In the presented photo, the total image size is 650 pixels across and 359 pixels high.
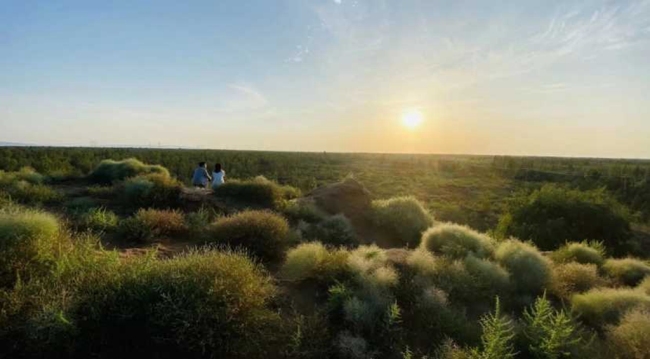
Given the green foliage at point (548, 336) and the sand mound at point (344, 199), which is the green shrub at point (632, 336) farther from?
the sand mound at point (344, 199)

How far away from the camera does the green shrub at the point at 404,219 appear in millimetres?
14055

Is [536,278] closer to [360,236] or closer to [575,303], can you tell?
[575,303]

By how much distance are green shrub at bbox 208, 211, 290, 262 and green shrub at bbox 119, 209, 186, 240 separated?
139 centimetres

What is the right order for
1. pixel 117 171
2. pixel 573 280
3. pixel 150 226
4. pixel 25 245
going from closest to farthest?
pixel 25 245, pixel 573 280, pixel 150 226, pixel 117 171

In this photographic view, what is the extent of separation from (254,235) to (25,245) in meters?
4.12

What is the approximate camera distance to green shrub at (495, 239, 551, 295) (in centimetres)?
844

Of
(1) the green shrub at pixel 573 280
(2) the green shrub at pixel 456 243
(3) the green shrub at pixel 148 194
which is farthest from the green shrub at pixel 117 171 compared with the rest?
(1) the green shrub at pixel 573 280

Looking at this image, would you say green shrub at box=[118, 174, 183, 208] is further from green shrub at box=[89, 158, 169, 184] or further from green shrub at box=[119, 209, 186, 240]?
green shrub at box=[89, 158, 169, 184]

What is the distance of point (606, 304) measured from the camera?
291 inches

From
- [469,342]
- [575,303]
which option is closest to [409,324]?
[469,342]

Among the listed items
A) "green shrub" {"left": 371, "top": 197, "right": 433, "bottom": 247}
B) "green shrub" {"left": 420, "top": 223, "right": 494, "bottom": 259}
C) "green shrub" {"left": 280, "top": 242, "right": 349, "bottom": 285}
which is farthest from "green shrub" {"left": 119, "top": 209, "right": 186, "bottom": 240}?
"green shrub" {"left": 371, "top": 197, "right": 433, "bottom": 247}

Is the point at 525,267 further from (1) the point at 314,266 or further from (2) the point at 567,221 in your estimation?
(2) the point at 567,221

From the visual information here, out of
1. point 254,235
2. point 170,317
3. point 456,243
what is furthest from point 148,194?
point 170,317

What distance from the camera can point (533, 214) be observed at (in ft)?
66.6
